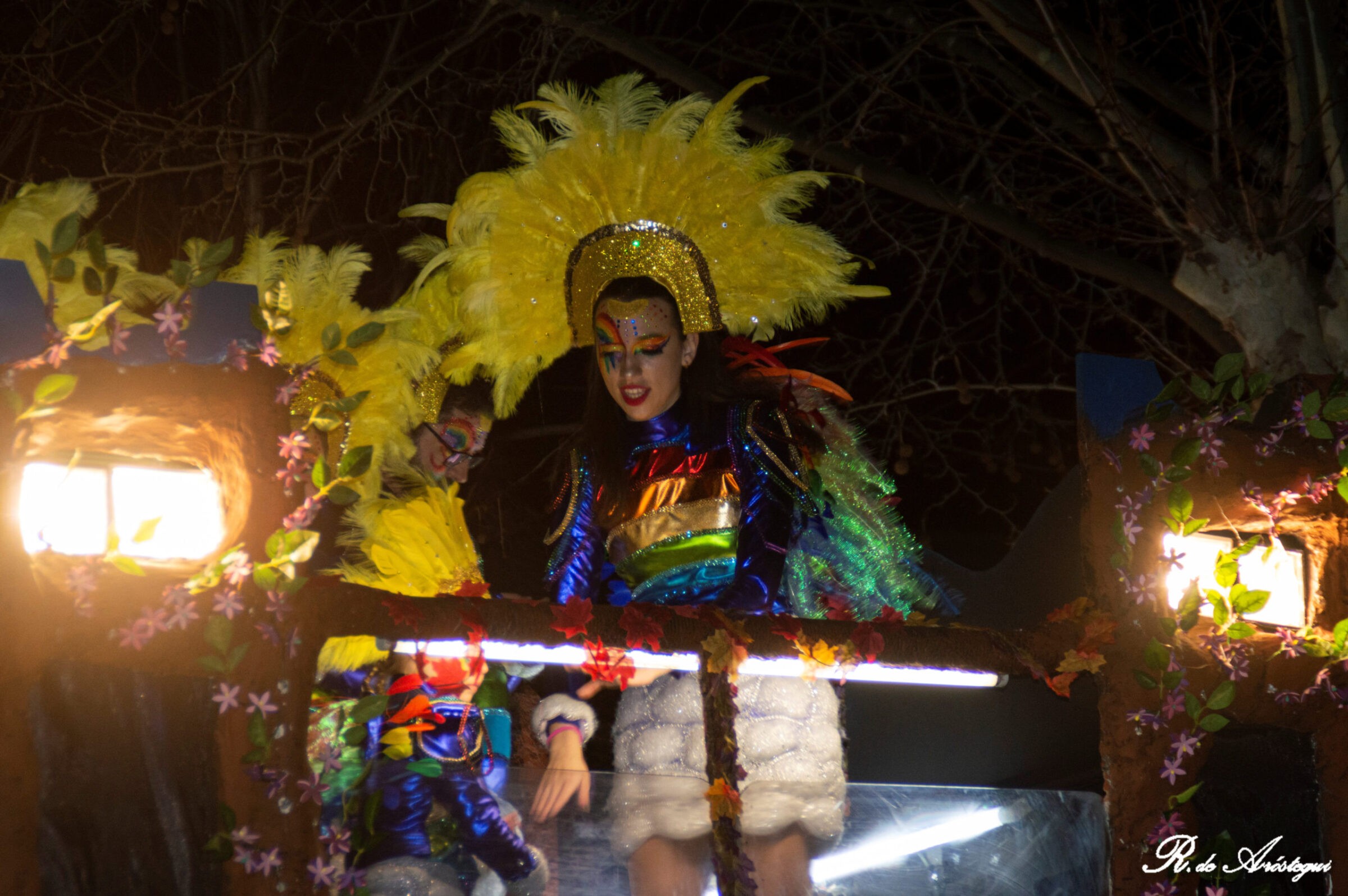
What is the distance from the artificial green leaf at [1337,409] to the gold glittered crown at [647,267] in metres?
1.54

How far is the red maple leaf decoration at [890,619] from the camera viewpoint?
8.18ft

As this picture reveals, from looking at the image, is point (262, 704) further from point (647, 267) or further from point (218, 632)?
point (647, 267)

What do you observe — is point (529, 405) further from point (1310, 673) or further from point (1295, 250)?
point (1310, 673)

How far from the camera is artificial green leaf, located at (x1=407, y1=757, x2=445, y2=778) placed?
2182mm

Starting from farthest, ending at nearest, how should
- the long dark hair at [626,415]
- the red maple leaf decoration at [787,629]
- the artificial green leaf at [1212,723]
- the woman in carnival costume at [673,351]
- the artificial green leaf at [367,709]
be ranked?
the long dark hair at [626,415], the woman in carnival costume at [673,351], the artificial green leaf at [1212,723], the red maple leaf decoration at [787,629], the artificial green leaf at [367,709]

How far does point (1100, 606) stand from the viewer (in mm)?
2699

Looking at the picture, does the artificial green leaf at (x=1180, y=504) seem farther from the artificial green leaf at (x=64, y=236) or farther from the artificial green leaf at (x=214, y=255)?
the artificial green leaf at (x=64, y=236)

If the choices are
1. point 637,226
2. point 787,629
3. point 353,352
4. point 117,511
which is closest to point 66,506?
point 117,511

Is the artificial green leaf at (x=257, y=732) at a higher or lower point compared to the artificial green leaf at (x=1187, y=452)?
lower

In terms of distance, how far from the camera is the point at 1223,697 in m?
2.62

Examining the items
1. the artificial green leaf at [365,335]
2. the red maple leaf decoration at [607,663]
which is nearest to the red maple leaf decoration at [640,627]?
the red maple leaf decoration at [607,663]

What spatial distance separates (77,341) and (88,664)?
541mm

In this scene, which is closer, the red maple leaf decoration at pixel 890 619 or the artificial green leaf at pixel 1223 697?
the red maple leaf decoration at pixel 890 619

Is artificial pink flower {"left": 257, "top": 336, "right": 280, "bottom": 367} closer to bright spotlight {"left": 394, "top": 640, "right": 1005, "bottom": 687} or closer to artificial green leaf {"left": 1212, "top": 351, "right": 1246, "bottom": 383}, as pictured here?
bright spotlight {"left": 394, "top": 640, "right": 1005, "bottom": 687}
